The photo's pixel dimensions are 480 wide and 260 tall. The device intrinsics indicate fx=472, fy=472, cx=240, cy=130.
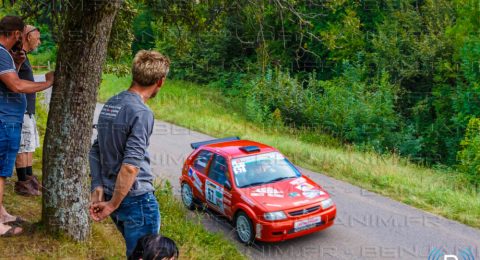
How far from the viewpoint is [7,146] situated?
4.84 metres

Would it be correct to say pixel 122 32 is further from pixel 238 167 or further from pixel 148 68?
pixel 148 68

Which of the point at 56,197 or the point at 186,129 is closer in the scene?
the point at 56,197

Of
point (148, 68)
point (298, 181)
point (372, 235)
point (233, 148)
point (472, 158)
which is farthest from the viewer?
point (472, 158)

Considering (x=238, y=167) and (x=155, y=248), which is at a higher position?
(x=155, y=248)

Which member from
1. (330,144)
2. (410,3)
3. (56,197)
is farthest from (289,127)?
(56,197)

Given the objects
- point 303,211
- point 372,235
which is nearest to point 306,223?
point 303,211

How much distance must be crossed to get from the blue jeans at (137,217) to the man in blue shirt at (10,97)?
71.5 inches

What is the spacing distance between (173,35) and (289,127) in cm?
1382

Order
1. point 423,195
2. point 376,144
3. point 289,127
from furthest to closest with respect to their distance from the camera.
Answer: point 289,127
point 376,144
point 423,195

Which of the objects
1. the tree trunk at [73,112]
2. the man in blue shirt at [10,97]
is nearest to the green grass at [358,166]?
the tree trunk at [73,112]

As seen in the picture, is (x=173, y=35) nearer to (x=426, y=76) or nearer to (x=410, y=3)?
(x=426, y=76)

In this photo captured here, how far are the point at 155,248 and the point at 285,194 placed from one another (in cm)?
513

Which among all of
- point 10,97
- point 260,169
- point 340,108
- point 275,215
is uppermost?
point 10,97

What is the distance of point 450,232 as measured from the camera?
28.3 ft
